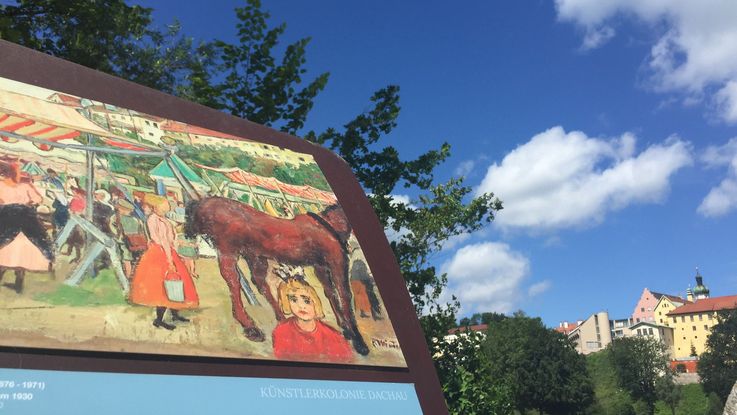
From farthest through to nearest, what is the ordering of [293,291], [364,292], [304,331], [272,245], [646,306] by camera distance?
1. [646,306]
2. [364,292]
3. [272,245]
4. [293,291]
5. [304,331]

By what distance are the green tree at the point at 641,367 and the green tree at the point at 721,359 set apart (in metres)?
2.81

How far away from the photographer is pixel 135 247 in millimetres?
4488

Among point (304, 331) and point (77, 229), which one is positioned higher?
point (77, 229)

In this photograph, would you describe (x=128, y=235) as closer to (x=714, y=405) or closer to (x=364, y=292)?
(x=364, y=292)

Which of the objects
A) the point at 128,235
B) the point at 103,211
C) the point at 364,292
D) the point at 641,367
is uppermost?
the point at 641,367

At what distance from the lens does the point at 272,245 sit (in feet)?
17.9

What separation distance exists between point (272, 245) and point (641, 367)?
52.2 metres

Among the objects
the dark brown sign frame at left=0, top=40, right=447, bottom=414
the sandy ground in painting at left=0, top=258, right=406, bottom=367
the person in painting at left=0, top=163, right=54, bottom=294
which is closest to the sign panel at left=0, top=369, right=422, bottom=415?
the dark brown sign frame at left=0, top=40, right=447, bottom=414

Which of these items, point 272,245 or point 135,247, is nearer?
point 135,247

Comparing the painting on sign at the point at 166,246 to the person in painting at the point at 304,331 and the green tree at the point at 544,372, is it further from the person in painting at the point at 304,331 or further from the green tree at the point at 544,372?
the green tree at the point at 544,372

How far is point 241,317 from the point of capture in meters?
4.75

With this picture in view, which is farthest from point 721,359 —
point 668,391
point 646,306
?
point 646,306

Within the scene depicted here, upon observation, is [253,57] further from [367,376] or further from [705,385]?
[705,385]

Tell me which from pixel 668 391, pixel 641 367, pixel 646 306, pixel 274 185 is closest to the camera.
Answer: pixel 274 185
